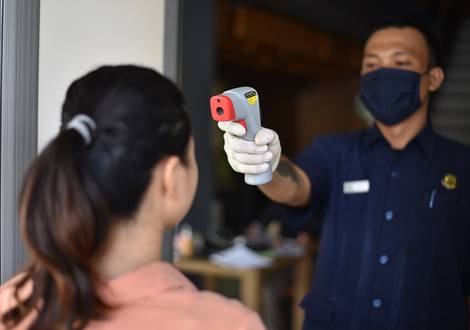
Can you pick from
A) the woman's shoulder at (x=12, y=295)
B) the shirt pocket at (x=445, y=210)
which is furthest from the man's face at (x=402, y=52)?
the woman's shoulder at (x=12, y=295)

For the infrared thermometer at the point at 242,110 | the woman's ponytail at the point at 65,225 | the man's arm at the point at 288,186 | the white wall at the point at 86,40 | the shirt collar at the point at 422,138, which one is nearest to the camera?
the woman's ponytail at the point at 65,225

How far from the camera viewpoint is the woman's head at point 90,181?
0.98 m

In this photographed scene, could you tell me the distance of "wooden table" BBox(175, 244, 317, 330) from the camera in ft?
12.7

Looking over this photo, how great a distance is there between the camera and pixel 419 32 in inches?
78.7

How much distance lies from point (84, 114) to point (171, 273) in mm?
311

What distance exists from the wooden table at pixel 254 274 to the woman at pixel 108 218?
Answer: 283cm

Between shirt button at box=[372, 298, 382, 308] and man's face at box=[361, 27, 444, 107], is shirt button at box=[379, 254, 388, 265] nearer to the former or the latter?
shirt button at box=[372, 298, 382, 308]

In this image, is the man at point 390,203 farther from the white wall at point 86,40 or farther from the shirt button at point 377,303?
the white wall at point 86,40

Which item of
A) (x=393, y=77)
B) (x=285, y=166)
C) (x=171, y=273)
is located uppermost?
(x=393, y=77)

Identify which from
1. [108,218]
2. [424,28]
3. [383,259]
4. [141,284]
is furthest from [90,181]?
[424,28]

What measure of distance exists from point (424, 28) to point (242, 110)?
972 millimetres

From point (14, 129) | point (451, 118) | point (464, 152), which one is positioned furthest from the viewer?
point (451, 118)

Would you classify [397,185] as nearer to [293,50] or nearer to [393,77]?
[393,77]

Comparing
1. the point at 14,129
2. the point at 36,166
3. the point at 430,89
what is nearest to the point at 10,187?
the point at 14,129
